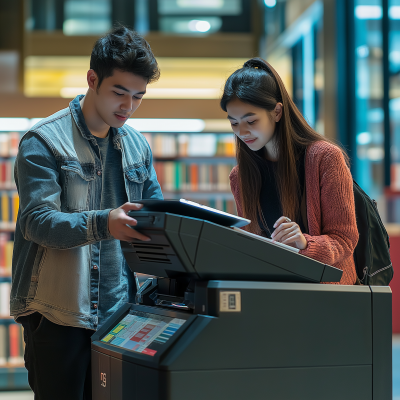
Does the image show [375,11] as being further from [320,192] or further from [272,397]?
[272,397]

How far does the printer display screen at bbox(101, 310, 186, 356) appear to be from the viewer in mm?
1001

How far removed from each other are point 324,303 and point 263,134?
555mm

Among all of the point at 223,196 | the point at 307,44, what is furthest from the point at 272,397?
the point at 307,44

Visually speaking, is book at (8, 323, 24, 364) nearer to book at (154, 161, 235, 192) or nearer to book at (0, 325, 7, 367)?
book at (0, 325, 7, 367)

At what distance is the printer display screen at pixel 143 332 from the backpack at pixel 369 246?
70 cm

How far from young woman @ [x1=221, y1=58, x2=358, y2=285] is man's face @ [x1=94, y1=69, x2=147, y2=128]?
10.4 inches

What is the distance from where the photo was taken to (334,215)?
1300mm

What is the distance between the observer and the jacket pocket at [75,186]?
51.6 inches

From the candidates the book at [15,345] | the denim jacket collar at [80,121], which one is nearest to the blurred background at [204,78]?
the book at [15,345]

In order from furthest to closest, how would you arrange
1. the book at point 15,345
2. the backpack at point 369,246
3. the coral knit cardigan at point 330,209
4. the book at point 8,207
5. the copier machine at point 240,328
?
the book at point 8,207 < the book at point 15,345 < the backpack at point 369,246 < the coral knit cardigan at point 330,209 < the copier machine at point 240,328

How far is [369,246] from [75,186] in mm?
889

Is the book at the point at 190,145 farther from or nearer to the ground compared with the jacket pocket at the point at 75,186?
farther from the ground

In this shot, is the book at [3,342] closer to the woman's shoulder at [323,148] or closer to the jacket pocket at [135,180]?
the jacket pocket at [135,180]

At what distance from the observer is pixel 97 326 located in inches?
51.5
